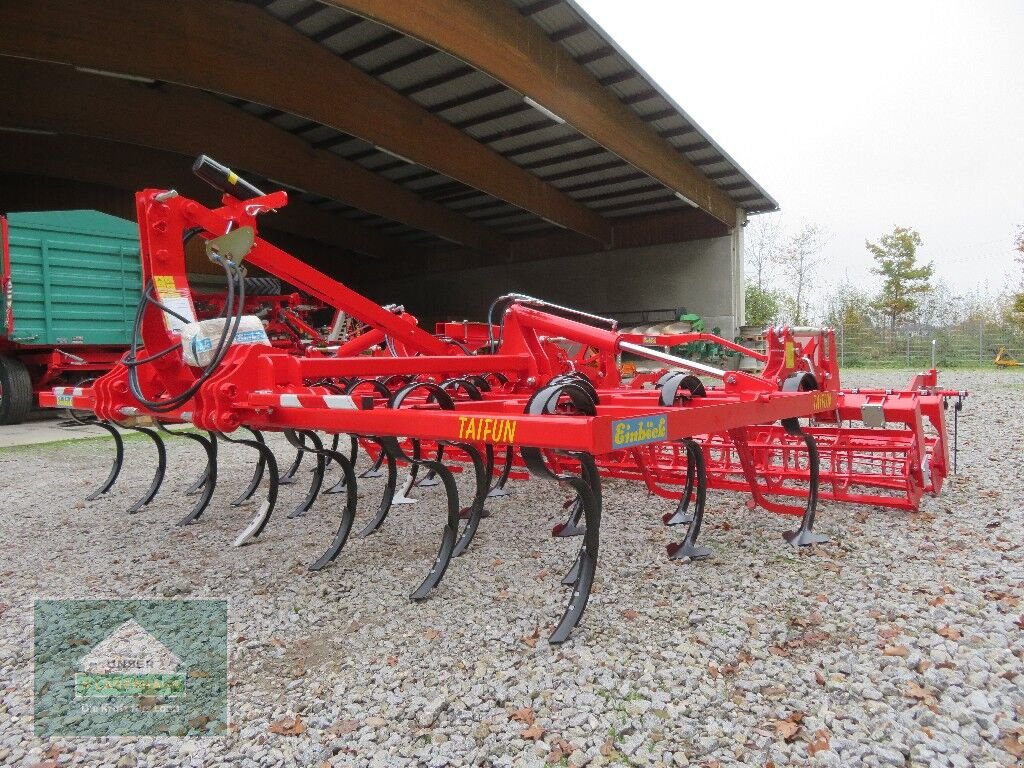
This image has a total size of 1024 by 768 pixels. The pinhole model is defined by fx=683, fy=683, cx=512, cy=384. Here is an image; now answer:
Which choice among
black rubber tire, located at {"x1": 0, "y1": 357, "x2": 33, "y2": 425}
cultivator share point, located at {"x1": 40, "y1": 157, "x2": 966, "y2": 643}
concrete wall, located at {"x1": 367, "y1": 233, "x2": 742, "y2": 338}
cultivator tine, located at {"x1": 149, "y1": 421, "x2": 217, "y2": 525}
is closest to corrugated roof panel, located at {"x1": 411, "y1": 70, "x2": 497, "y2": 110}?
black rubber tire, located at {"x1": 0, "y1": 357, "x2": 33, "y2": 425}

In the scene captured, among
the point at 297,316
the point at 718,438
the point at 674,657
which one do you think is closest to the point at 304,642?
the point at 674,657

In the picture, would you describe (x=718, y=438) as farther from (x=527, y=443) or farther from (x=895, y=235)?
(x=895, y=235)

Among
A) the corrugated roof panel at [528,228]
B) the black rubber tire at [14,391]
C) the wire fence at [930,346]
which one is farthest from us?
the corrugated roof panel at [528,228]

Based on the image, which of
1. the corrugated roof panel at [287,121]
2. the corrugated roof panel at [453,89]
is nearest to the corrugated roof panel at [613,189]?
the corrugated roof panel at [453,89]

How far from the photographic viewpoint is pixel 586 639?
252 centimetres

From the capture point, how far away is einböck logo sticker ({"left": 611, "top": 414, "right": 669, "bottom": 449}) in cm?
223

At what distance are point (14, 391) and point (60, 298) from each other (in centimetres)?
136

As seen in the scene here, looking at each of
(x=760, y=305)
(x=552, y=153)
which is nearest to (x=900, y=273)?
(x=760, y=305)

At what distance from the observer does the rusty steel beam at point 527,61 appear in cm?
857

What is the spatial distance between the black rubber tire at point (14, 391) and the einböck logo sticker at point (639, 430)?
950cm

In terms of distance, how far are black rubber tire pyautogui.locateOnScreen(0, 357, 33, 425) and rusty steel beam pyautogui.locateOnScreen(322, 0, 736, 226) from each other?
20.2 feet

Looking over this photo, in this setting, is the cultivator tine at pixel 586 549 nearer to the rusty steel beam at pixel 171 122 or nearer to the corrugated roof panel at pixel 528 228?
the rusty steel beam at pixel 171 122

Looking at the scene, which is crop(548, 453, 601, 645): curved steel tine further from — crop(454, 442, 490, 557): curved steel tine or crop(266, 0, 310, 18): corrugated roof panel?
crop(266, 0, 310, 18): corrugated roof panel

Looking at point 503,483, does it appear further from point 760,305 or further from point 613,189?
point 760,305
